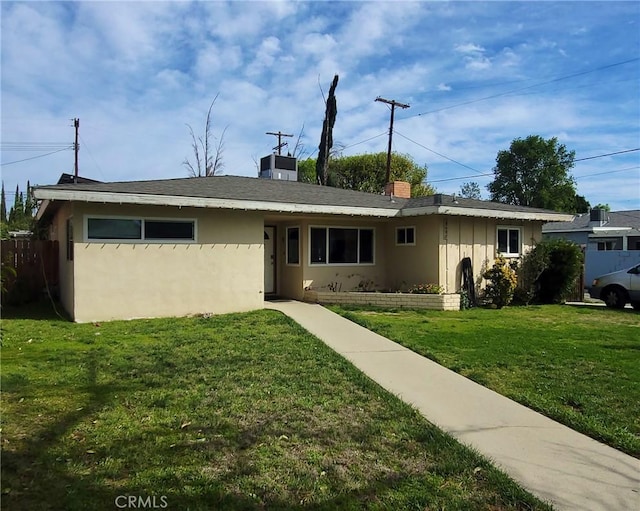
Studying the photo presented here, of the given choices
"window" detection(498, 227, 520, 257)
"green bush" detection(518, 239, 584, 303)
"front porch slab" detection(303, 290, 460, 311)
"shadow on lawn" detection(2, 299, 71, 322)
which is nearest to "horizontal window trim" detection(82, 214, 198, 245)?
"shadow on lawn" detection(2, 299, 71, 322)

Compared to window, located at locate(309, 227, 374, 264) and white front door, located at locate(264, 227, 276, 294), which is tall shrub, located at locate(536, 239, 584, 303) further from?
white front door, located at locate(264, 227, 276, 294)

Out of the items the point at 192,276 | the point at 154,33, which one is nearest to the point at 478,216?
the point at 192,276

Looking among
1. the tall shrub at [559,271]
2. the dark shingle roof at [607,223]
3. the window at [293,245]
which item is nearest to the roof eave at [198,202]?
the window at [293,245]

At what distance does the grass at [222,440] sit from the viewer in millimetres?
3250

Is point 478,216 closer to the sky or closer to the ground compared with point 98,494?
closer to the sky

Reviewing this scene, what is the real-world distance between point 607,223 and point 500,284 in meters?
19.4

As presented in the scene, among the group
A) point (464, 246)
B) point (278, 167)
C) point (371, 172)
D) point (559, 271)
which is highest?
point (371, 172)

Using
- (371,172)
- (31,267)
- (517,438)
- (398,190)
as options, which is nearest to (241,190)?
(31,267)

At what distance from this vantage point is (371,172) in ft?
109

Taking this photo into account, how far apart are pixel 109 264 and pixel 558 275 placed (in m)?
12.9

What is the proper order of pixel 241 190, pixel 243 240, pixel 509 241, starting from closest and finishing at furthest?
pixel 243 240, pixel 241 190, pixel 509 241

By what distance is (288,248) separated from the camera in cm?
1440

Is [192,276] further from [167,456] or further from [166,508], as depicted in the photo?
[166,508]

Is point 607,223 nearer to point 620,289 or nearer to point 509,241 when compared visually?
point 620,289
